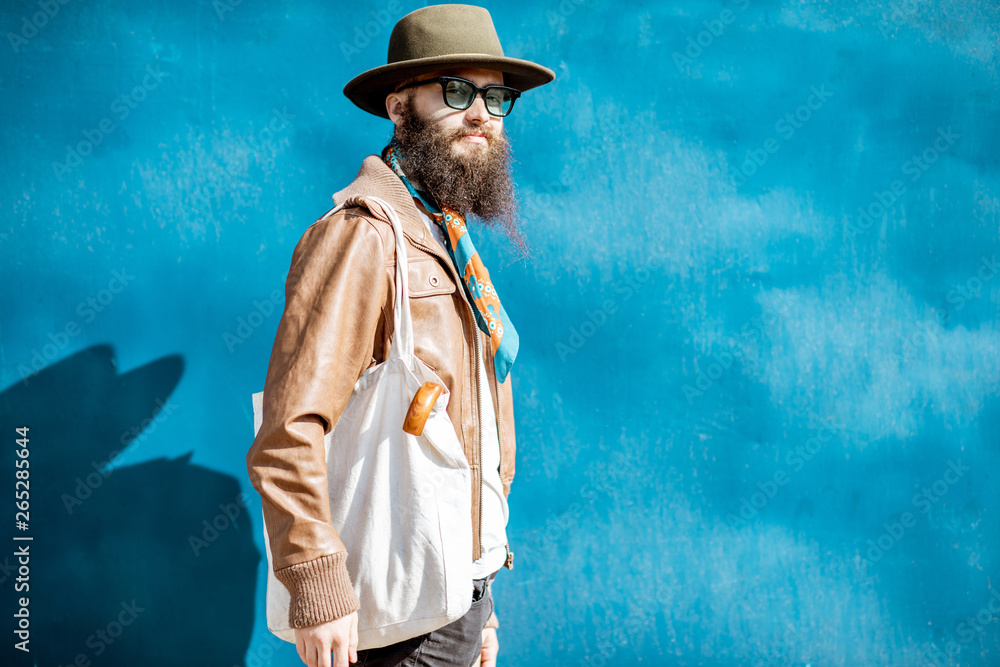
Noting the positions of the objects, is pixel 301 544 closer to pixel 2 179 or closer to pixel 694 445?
pixel 694 445

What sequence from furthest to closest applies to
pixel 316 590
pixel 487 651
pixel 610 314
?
pixel 610 314 → pixel 487 651 → pixel 316 590

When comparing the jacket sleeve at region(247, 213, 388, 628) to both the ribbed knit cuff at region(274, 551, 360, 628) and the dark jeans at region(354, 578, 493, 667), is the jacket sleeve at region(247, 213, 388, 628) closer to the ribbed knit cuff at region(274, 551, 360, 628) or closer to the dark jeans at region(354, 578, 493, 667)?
the ribbed knit cuff at region(274, 551, 360, 628)

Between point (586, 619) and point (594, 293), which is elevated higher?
point (594, 293)

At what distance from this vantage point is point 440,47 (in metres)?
1.77

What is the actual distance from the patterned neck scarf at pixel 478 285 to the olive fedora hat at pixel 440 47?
21 cm

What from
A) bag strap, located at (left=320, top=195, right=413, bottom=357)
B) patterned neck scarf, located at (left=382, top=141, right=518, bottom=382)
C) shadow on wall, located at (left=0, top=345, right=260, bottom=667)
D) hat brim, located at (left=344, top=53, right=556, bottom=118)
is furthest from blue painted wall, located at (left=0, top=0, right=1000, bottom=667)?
bag strap, located at (left=320, top=195, right=413, bottom=357)

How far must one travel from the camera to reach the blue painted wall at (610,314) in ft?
8.25

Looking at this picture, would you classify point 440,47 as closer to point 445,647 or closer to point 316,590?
point 316,590

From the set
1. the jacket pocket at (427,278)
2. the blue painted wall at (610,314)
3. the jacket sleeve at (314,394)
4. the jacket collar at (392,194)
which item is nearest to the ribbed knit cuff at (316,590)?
the jacket sleeve at (314,394)

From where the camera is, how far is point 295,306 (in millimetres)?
1463

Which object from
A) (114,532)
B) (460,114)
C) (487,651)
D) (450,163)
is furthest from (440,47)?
(114,532)

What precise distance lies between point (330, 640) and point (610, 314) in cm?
164

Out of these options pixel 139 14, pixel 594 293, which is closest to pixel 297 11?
pixel 139 14

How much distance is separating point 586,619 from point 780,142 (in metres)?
1.87
